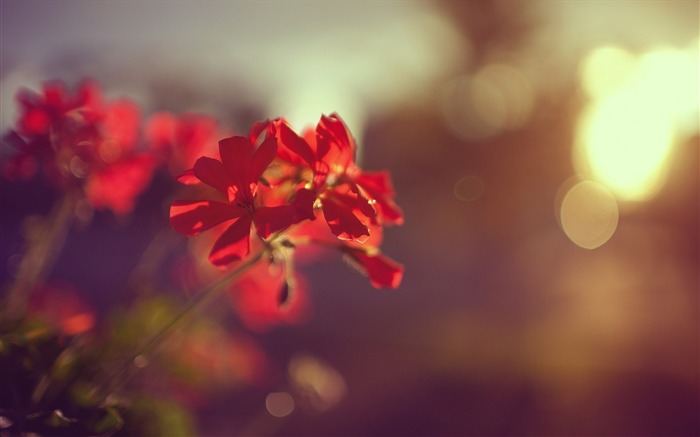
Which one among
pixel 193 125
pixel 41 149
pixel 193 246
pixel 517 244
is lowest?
pixel 41 149

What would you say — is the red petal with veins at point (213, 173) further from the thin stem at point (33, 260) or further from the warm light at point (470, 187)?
the warm light at point (470, 187)

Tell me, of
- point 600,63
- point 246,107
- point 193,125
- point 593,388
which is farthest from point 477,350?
point 246,107

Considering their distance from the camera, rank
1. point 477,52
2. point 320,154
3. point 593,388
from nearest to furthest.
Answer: point 320,154 → point 593,388 → point 477,52

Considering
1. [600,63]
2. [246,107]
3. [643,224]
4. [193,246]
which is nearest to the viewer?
[193,246]

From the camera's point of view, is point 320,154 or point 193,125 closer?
point 320,154

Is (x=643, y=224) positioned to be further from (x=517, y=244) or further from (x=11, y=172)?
(x=11, y=172)

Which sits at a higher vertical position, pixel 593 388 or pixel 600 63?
pixel 600 63

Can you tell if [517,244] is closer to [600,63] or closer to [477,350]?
[600,63]
